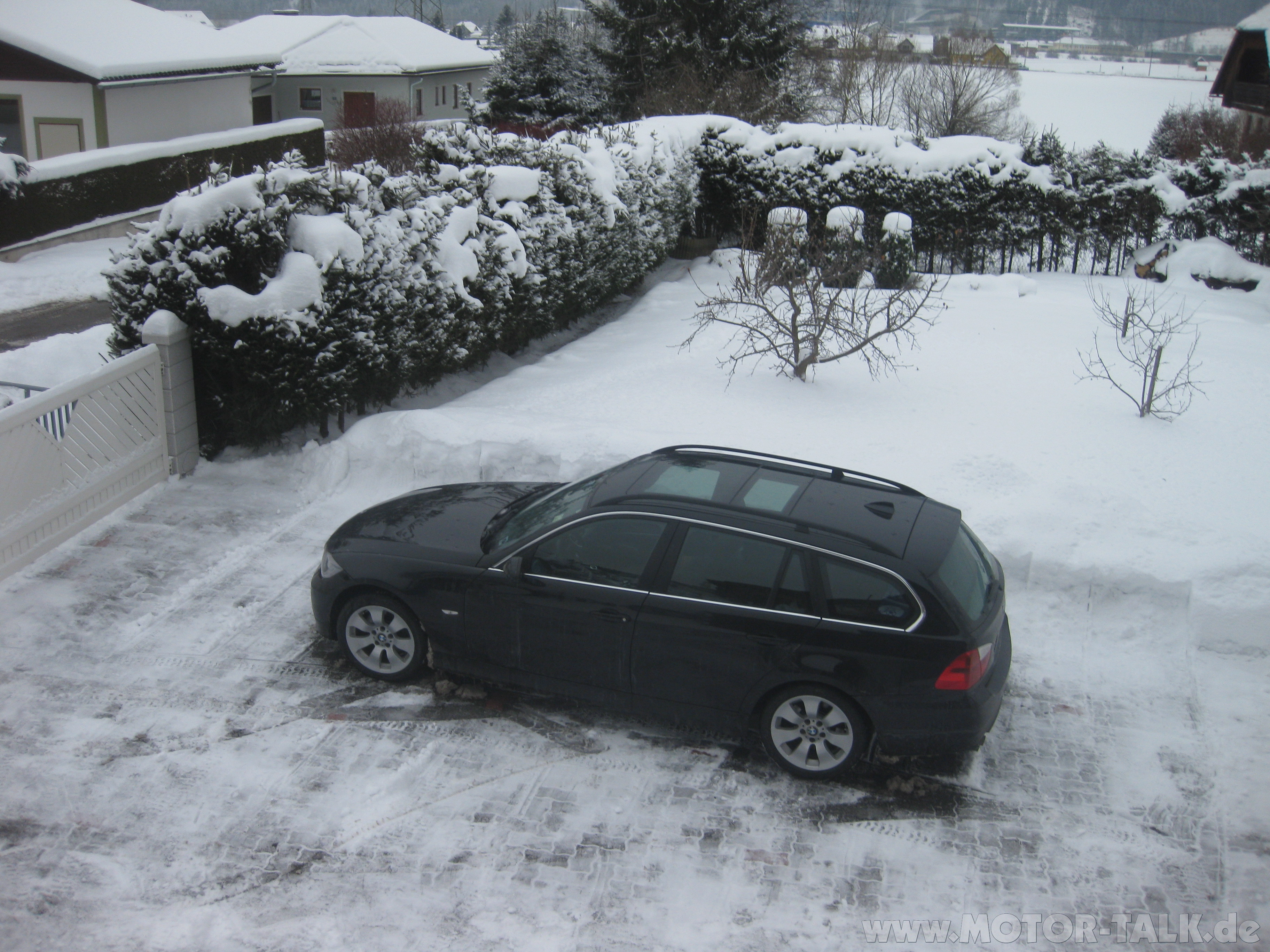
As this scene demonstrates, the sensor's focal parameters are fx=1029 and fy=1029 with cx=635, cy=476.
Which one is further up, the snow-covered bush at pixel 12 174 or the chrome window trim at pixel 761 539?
the snow-covered bush at pixel 12 174

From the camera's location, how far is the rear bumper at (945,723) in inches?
209

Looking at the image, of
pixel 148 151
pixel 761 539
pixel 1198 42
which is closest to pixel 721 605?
pixel 761 539

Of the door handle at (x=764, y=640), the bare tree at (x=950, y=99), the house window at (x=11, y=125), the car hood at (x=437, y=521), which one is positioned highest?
the bare tree at (x=950, y=99)

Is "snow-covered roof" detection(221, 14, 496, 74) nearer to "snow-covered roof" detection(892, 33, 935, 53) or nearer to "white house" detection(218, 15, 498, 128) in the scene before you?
"white house" detection(218, 15, 498, 128)

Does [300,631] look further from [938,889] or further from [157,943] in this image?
[938,889]

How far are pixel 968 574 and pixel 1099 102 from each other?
45579 millimetres

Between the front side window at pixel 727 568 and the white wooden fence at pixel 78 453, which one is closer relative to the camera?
the front side window at pixel 727 568

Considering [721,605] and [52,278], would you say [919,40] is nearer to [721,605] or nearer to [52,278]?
[52,278]

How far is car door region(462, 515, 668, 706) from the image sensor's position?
18.8ft

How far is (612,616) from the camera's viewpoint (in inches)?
225

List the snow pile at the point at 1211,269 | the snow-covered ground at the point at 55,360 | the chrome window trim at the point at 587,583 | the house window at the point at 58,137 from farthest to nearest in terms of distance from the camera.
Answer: the house window at the point at 58,137, the snow pile at the point at 1211,269, the snow-covered ground at the point at 55,360, the chrome window trim at the point at 587,583

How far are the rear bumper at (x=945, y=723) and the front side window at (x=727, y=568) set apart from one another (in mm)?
943

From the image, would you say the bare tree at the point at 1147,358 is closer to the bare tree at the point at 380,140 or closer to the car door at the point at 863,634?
the car door at the point at 863,634

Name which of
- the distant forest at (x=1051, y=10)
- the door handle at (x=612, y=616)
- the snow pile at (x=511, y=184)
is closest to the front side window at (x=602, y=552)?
A: the door handle at (x=612, y=616)
